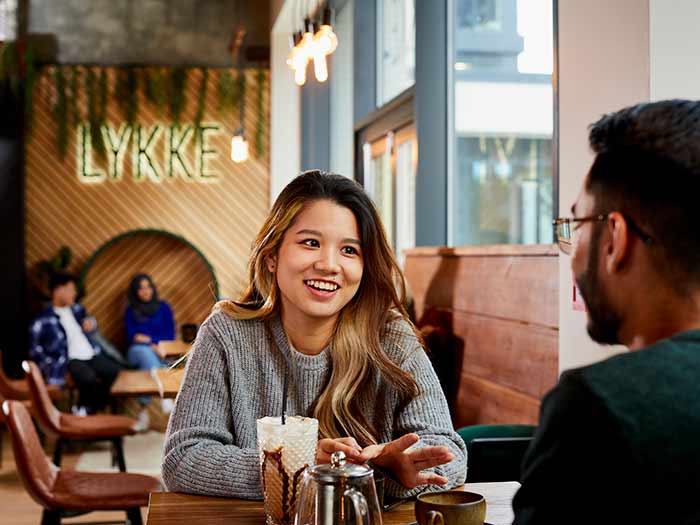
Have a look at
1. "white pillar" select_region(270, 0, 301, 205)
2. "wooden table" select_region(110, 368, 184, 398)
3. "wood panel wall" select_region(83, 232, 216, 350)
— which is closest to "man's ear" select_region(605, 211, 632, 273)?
"wooden table" select_region(110, 368, 184, 398)

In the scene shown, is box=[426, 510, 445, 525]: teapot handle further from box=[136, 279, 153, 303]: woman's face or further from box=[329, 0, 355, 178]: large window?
box=[136, 279, 153, 303]: woman's face

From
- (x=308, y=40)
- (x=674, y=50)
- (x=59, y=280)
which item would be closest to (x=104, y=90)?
(x=59, y=280)

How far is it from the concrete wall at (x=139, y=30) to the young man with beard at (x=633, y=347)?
8.35 metres

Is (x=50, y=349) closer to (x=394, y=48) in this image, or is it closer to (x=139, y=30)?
(x=139, y=30)

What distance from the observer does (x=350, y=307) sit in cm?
211

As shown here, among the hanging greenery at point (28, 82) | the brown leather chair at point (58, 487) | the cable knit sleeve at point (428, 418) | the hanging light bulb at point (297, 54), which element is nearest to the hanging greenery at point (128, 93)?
the hanging greenery at point (28, 82)

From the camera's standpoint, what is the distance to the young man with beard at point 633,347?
89 cm

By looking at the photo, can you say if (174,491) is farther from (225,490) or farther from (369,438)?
(369,438)

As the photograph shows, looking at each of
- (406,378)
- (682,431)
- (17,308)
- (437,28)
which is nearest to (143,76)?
(17,308)

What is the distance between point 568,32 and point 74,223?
22.1ft

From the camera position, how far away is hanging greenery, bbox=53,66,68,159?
28.3 ft

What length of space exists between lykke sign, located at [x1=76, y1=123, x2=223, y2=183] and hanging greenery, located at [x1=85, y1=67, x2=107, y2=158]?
0.04m

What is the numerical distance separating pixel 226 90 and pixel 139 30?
106 centimetres

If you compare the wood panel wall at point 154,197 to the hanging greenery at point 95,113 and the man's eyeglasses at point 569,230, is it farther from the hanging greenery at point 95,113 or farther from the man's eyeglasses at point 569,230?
the man's eyeglasses at point 569,230
